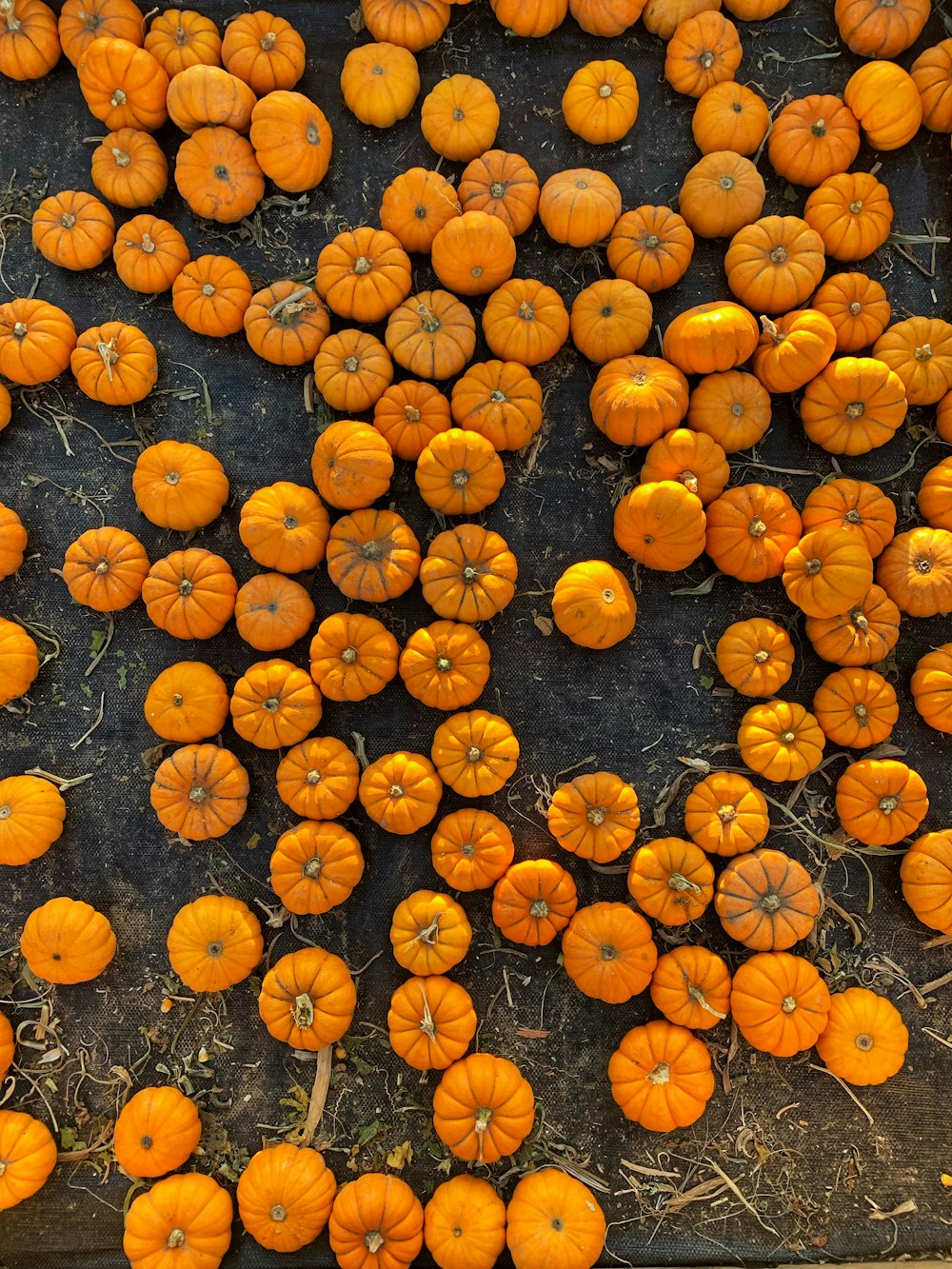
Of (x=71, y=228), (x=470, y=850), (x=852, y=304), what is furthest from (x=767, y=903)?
(x=71, y=228)

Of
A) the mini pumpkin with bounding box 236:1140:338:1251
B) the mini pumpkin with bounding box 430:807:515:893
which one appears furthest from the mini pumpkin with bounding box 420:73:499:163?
the mini pumpkin with bounding box 236:1140:338:1251

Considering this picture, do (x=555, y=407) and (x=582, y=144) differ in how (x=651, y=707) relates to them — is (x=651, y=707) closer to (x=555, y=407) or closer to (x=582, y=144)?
(x=555, y=407)

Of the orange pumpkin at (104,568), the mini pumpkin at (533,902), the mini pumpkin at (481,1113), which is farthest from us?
the orange pumpkin at (104,568)

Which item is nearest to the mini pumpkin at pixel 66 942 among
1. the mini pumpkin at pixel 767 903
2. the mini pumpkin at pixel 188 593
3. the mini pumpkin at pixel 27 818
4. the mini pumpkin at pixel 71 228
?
the mini pumpkin at pixel 27 818

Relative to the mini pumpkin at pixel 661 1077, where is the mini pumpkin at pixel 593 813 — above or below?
above

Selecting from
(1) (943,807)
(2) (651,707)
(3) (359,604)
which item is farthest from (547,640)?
(1) (943,807)

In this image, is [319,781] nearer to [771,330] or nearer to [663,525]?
[663,525]

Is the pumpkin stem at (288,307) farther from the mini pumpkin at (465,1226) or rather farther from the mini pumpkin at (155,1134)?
the mini pumpkin at (465,1226)
